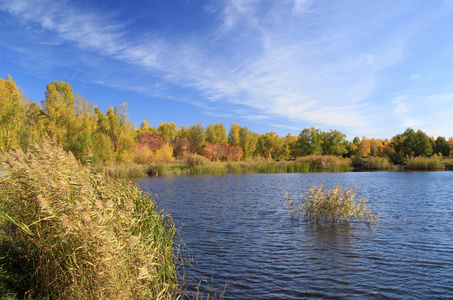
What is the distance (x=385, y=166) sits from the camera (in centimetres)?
4309

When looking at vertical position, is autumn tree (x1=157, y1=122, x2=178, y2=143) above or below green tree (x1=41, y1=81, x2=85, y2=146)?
above

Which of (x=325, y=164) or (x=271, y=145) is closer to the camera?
(x=325, y=164)

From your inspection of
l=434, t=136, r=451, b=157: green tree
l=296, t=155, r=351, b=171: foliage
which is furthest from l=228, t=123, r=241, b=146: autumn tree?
l=434, t=136, r=451, b=157: green tree

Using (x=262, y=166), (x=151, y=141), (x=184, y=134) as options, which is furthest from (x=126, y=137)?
(x=184, y=134)

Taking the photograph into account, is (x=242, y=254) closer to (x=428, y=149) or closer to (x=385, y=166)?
(x=385, y=166)

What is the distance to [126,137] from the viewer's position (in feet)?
138

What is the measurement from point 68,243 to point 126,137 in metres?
40.5

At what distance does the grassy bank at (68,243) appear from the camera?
3352mm

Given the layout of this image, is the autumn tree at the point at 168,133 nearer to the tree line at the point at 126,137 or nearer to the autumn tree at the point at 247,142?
the tree line at the point at 126,137

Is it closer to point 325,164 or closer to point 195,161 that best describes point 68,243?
point 195,161

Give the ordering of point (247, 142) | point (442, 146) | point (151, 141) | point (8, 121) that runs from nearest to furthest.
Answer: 1. point (8, 121)
2. point (151, 141)
3. point (442, 146)
4. point (247, 142)

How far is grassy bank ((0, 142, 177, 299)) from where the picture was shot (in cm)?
335

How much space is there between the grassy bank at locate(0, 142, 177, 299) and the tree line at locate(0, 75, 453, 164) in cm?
136

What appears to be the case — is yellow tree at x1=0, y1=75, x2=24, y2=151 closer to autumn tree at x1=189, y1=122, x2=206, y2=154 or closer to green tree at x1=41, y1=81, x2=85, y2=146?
green tree at x1=41, y1=81, x2=85, y2=146
